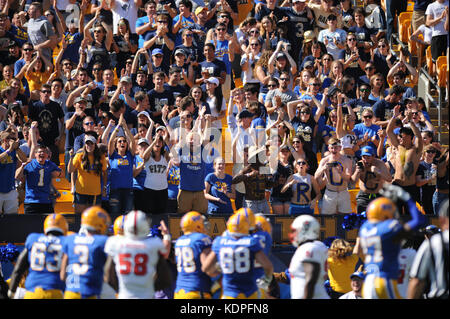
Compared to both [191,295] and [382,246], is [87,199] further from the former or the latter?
[382,246]

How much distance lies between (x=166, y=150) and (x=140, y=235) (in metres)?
4.91

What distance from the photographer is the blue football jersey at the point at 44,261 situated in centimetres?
1119

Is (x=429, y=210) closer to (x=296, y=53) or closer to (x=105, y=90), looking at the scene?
(x=296, y=53)

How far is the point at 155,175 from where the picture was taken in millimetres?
14969

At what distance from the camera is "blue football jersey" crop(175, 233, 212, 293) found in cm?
1136

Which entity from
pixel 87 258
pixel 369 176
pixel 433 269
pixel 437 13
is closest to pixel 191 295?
pixel 87 258

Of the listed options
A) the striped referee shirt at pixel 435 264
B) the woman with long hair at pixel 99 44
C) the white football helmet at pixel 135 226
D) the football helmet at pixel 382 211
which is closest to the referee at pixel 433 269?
the striped referee shirt at pixel 435 264

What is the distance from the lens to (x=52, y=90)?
17.1 m

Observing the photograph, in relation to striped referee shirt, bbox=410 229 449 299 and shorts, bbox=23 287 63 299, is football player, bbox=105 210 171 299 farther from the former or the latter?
striped referee shirt, bbox=410 229 449 299

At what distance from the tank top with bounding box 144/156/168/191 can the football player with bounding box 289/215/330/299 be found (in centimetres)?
395

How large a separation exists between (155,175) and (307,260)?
4441 millimetres

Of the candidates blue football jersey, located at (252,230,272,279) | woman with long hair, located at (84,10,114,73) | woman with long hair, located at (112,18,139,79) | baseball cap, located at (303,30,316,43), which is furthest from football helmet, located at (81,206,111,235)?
baseball cap, located at (303,30,316,43)

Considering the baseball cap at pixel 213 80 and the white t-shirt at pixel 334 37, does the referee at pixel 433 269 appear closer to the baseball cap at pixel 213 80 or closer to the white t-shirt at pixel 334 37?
the baseball cap at pixel 213 80

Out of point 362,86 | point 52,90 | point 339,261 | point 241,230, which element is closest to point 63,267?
point 241,230
